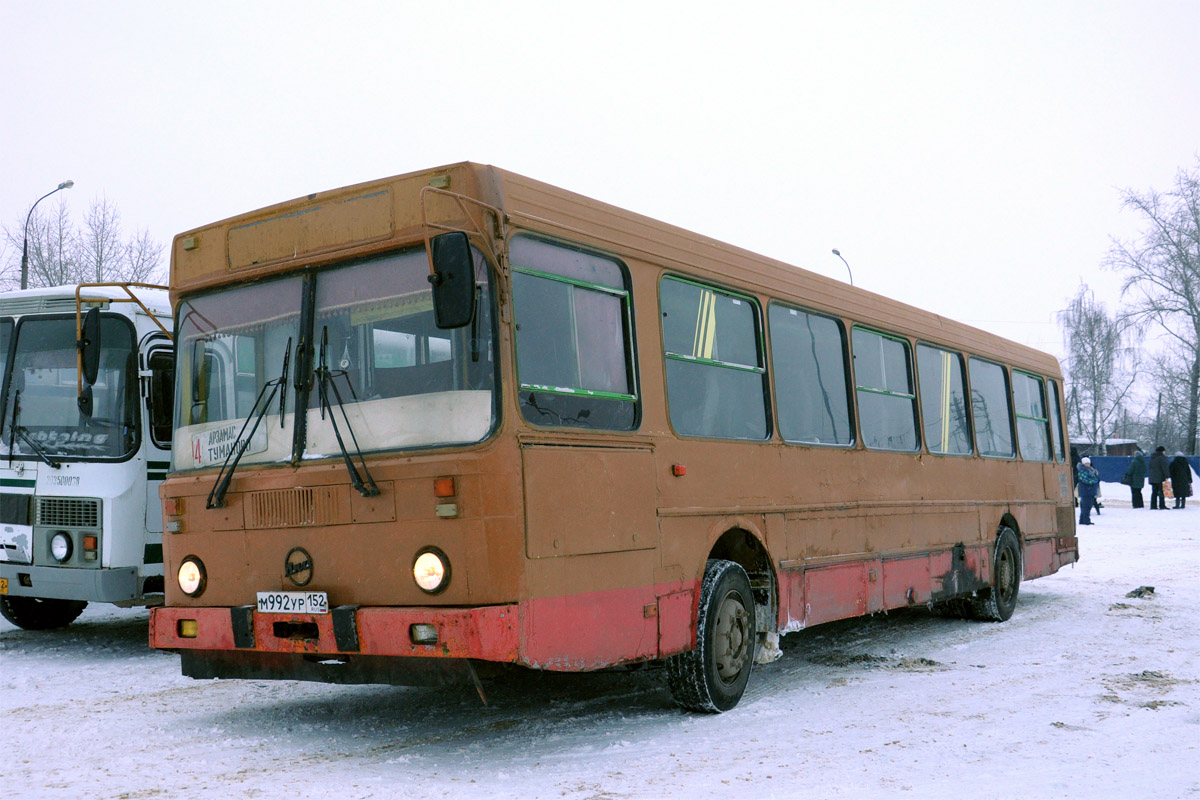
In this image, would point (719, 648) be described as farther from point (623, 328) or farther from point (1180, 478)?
point (1180, 478)

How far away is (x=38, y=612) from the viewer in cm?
1114

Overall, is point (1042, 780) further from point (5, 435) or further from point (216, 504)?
point (5, 435)

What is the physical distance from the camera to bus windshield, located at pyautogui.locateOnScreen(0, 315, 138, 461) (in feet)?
31.3

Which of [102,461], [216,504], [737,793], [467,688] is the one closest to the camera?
[737,793]

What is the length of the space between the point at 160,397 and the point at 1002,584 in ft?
26.5

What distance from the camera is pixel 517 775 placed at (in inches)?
217

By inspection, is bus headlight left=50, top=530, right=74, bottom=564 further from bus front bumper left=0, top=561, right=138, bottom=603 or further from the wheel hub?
the wheel hub

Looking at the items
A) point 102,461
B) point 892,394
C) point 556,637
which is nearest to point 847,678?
point 892,394

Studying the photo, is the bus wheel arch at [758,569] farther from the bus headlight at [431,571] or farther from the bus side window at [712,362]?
the bus headlight at [431,571]

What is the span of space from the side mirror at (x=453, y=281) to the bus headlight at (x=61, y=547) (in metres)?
5.40

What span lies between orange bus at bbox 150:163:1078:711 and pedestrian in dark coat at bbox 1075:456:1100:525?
2171 centimetres

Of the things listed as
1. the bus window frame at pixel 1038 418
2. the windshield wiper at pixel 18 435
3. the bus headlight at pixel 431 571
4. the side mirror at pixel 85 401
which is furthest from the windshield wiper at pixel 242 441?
the bus window frame at pixel 1038 418

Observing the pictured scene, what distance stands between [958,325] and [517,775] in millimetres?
7699

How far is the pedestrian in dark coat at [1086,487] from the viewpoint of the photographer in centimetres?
2762
